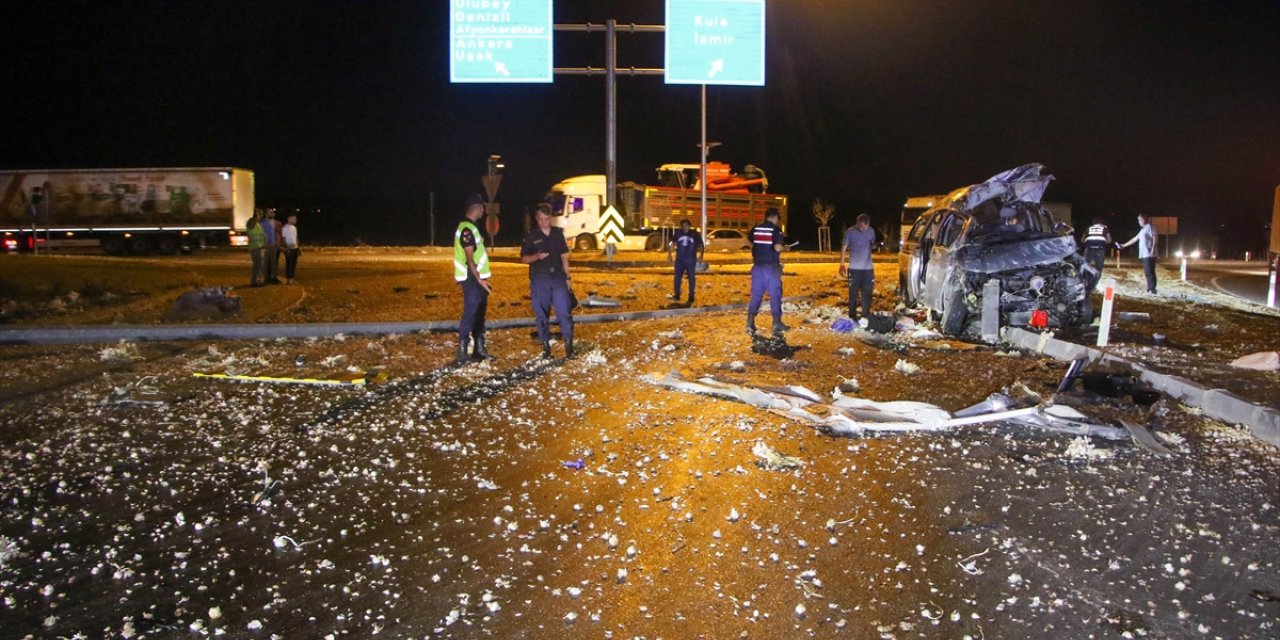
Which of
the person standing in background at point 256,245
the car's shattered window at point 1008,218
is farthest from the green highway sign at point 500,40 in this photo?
the car's shattered window at point 1008,218

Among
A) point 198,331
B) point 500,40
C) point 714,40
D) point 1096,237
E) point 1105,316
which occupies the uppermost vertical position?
point 714,40

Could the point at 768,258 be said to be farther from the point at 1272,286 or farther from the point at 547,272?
the point at 1272,286

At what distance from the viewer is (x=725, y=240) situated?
36.3m

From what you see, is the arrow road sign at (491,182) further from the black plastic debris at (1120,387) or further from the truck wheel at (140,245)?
the truck wheel at (140,245)

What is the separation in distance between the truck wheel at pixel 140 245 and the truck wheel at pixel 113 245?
34cm

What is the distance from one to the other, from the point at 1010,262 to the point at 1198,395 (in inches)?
148

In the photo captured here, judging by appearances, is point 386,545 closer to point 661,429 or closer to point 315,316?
point 661,429

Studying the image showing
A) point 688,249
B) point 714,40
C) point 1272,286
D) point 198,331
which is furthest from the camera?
point 714,40

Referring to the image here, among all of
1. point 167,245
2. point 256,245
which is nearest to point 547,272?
point 256,245

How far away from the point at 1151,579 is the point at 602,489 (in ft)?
9.20

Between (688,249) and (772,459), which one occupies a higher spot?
(688,249)

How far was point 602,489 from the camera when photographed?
518 cm

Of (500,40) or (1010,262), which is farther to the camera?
(500,40)

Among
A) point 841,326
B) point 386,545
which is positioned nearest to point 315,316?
point 841,326
